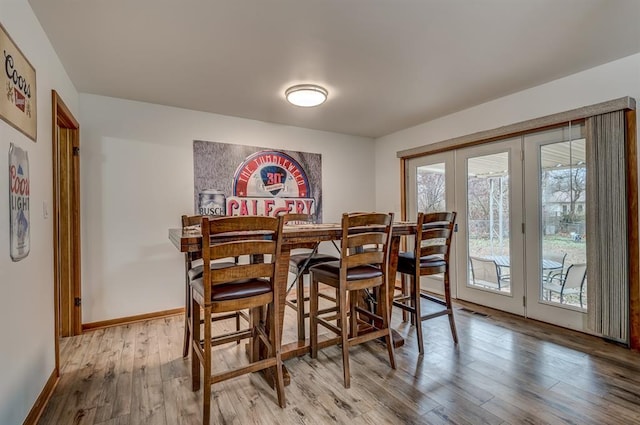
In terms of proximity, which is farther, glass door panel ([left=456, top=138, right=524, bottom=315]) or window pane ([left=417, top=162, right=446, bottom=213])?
window pane ([left=417, top=162, right=446, bottom=213])

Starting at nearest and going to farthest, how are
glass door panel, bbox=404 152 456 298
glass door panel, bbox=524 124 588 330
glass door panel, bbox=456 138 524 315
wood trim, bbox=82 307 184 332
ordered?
glass door panel, bbox=524 124 588 330
wood trim, bbox=82 307 184 332
glass door panel, bbox=456 138 524 315
glass door panel, bbox=404 152 456 298

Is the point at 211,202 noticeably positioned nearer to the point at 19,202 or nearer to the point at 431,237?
the point at 19,202

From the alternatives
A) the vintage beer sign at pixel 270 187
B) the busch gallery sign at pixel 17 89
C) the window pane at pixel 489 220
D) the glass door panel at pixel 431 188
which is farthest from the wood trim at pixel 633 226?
the busch gallery sign at pixel 17 89

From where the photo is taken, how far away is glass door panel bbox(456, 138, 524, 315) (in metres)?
3.19

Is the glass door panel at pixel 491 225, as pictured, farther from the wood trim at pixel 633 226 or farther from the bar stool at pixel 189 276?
the bar stool at pixel 189 276

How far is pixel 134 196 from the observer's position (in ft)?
10.4

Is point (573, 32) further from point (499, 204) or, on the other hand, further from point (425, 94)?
point (499, 204)

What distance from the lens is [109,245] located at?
9.99 feet

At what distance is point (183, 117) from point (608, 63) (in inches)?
158

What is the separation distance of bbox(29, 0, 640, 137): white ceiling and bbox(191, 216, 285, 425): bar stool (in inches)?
50.5

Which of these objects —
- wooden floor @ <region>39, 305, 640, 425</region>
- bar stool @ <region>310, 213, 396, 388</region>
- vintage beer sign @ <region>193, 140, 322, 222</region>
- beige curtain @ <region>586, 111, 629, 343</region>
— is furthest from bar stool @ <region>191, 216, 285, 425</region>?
beige curtain @ <region>586, 111, 629, 343</region>

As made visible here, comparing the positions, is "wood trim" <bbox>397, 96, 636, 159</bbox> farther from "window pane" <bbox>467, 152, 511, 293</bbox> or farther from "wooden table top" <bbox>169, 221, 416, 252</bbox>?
"wooden table top" <bbox>169, 221, 416, 252</bbox>

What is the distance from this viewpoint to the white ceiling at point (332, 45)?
5.89 feet

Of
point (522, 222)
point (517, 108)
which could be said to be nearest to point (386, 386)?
point (522, 222)
